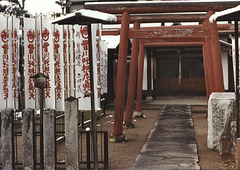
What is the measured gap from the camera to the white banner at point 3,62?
7844 mm

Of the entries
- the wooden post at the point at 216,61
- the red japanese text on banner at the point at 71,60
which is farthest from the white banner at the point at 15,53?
the wooden post at the point at 216,61

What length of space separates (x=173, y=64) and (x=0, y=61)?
15.1 metres

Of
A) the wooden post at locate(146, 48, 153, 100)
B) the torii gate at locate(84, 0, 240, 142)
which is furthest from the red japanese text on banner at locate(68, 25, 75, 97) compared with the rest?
the wooden post at locate(146, 48, 153, 100)

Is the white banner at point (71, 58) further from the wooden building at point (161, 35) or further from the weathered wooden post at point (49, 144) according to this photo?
the weathered wooden post at point (49, 144)

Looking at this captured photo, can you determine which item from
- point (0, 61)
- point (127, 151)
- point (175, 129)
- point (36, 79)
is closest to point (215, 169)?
point (127, 151)

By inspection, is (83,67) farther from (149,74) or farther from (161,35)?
(149,74)

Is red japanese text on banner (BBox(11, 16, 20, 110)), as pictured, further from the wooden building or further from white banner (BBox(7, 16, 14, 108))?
the wooden building

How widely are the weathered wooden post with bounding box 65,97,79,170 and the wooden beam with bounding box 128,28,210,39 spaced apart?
13.1ft

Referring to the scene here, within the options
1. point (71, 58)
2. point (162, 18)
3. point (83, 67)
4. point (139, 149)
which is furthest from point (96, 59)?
point (162, 18)

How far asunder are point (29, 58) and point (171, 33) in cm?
364

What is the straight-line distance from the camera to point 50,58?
8.17 m

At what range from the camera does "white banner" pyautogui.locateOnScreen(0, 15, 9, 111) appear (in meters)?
7.84

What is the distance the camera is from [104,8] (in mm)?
8672

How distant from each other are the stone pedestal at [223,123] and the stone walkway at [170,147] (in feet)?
1.79
